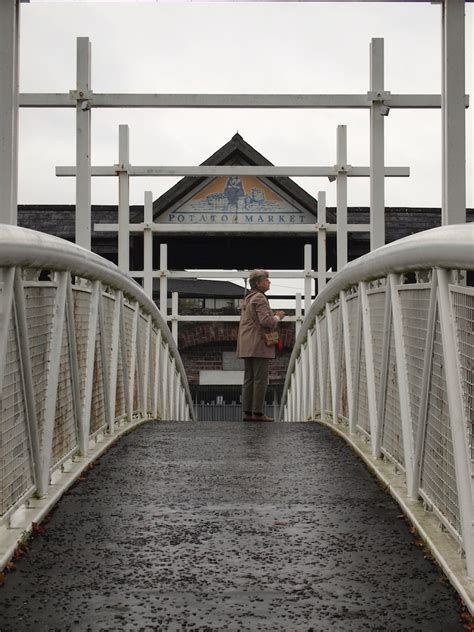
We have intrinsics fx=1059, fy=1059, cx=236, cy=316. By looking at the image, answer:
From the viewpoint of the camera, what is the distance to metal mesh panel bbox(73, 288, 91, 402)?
16.1 ft

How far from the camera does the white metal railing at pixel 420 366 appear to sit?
9.86 feet

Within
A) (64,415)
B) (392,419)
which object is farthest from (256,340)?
(64,415)

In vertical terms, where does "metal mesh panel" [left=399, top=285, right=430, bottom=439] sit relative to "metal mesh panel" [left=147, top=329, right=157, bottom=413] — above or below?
above

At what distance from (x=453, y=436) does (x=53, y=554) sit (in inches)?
50.5

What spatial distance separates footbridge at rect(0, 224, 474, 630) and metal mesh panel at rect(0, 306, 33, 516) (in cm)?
1

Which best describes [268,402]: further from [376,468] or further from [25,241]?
[25,241]

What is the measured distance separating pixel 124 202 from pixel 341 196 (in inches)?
94.6

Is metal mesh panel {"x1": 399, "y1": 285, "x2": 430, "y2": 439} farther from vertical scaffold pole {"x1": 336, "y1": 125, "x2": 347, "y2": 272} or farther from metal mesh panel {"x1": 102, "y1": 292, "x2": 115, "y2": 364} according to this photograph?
vertical scaffold pole {"x1": 336, "y1": 125, "x2": 347, "y2": 272}

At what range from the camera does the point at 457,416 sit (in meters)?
3.02

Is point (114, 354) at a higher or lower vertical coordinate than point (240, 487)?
higher

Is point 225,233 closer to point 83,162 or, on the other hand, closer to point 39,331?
point 83,162

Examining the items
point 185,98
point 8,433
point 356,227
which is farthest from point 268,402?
point 8,433

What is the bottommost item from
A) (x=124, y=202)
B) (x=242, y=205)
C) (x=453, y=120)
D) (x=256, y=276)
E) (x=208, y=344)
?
(x=208, y=344)

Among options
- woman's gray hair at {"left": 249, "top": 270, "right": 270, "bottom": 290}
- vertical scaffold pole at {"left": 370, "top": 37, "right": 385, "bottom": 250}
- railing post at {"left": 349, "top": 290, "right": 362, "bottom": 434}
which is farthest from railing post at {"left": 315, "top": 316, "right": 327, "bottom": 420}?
railing post at {"left": 349, "top": 290, "right": 362, "bottom": 434}
